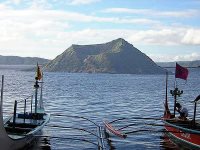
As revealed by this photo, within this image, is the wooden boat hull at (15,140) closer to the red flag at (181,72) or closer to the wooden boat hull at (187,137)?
the wooden boat hull at (187,137)

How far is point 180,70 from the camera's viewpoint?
41031 millimetres

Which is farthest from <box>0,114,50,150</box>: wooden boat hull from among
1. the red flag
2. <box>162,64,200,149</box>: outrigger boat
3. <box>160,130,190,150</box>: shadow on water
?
the red flag

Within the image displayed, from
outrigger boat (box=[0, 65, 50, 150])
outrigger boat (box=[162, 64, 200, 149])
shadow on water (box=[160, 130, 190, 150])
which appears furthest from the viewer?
shadow on water (box=[160, 130, 190, 150])

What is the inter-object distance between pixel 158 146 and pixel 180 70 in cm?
862

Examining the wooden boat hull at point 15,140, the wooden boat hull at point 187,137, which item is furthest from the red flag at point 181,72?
the wooden boat hull at point 15,140

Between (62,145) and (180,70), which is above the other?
(180,70)

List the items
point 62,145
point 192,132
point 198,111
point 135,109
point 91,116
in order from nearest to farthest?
point 192,132, point 62,145, point 91,116, point 198,111, point 135,109

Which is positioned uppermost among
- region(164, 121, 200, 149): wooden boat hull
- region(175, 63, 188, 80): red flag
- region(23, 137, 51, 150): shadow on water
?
region(175, 63, 188, 80): red flag

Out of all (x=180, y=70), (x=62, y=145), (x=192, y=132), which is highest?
(x=180, y=70)

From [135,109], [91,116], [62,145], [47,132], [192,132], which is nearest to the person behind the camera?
[192,132]

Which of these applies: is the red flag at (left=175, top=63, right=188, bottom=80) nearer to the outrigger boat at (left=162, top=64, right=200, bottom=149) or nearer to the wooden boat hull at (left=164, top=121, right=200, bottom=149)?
the outrigger boat at (left=162, top=64, right=200, bottom=149)

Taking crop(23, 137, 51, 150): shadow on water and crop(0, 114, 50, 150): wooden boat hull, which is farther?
crop(23, 137, 51, 150): shadow on water

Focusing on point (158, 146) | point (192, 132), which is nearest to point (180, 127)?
point (192, 132)

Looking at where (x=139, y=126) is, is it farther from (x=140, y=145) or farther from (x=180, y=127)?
(x=180, y=127)
